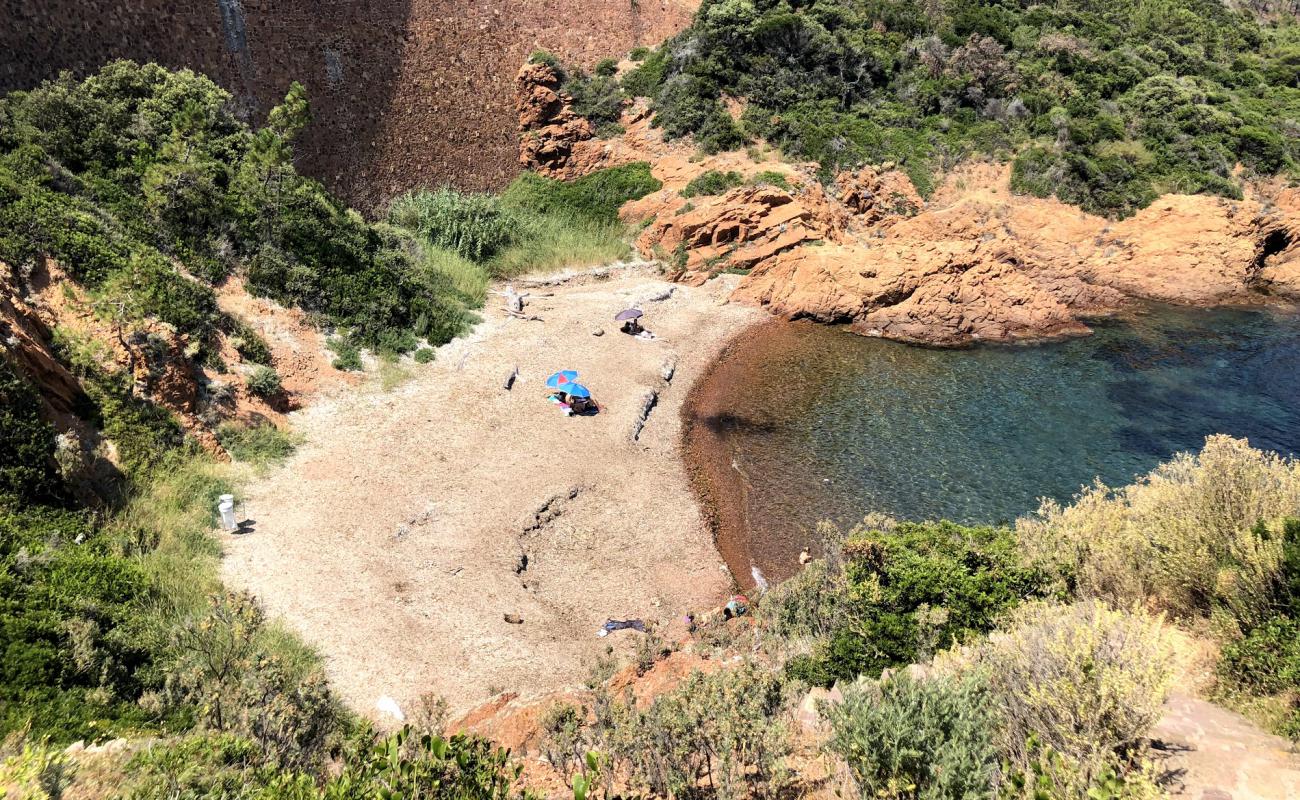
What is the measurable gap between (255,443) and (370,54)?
16.6 metres

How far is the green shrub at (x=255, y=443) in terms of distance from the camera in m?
12.8

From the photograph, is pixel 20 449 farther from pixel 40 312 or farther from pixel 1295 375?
pixel 1295 375

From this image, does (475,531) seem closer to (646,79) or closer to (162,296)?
(162,296)

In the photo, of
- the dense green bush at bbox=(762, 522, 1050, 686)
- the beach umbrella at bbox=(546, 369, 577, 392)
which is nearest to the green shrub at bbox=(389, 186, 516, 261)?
the beach umbrella at bbox=(546, 369, 577, 392)

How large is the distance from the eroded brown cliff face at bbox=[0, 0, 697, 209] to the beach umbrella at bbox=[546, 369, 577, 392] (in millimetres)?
11748

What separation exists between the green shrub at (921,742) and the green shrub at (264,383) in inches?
506

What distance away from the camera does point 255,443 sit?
1306cm

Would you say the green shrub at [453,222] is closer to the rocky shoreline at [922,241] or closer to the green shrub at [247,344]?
the rocky shoreline at [922,241]

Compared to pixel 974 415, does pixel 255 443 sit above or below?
above

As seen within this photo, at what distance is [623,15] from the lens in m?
32.8

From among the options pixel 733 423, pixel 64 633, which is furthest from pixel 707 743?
pixel 733 423

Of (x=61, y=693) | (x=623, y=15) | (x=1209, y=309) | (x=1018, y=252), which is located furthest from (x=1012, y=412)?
(x=623, y=15)

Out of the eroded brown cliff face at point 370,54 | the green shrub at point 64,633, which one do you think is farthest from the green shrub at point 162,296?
the eroded brown cliff face at point 370,54

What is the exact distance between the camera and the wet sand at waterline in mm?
9672
